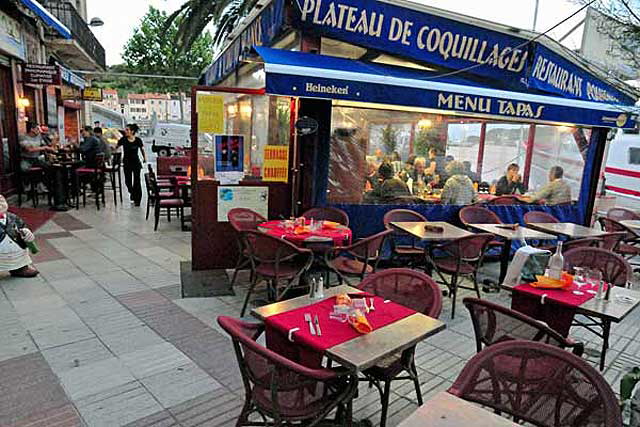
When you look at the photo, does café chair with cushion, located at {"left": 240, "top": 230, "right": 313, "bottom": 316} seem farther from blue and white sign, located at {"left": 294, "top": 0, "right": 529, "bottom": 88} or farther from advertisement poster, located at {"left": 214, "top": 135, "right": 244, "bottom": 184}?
blue and white sign, located at {"left": 294, "top": 0, "right": 529, "bottom": 88}

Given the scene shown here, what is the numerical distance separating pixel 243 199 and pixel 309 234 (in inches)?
62.9

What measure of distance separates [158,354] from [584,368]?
3.03 metres

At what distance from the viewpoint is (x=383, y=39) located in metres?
6.22

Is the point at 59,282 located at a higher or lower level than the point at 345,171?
lower

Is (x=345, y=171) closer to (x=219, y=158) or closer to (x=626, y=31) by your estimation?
(x=219, y=158)

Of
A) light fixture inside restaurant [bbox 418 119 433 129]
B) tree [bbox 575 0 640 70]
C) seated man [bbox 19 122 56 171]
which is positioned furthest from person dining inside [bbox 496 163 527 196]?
seated man [bbox 19 122 56 171]

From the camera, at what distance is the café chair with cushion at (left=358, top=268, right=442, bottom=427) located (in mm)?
2570

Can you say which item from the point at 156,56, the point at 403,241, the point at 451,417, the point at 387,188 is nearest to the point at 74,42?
the point at 156,56

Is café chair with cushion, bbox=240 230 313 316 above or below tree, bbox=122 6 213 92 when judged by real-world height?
below

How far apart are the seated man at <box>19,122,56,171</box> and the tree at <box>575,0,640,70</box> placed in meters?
10.0

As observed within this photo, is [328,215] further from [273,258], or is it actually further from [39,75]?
[39,75]

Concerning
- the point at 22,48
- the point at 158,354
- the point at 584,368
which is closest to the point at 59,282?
the point at 158,354

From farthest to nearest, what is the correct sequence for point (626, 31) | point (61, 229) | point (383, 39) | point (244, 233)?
point (61, 229) → point (383, 39) → point (244, 233) → point (626, 31)

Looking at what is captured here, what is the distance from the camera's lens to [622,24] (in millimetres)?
2119
